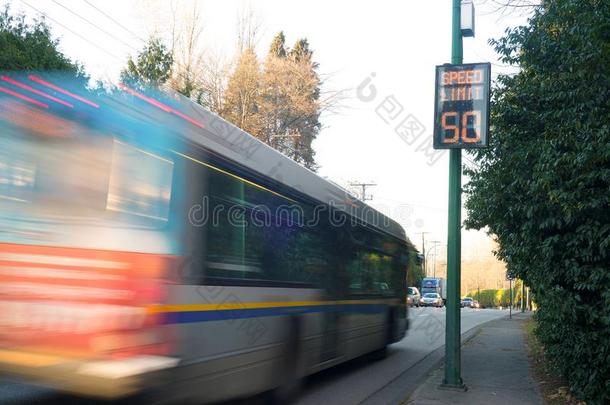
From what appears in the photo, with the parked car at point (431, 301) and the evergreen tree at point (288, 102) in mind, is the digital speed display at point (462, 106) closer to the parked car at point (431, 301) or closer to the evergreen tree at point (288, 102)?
the evergreen tree at point (288, 102)

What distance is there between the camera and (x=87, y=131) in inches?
182

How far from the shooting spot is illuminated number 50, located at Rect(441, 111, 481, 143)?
333 inches

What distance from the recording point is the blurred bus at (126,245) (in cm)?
427

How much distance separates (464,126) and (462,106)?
0.31 m

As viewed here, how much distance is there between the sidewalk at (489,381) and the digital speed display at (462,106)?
137 inches

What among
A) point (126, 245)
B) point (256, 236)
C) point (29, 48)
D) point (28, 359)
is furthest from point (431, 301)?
point (28, 359)

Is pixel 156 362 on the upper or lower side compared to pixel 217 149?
lower

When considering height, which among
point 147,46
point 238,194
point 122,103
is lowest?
point 238,194

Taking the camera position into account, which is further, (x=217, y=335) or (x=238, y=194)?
(x=238, y=194)

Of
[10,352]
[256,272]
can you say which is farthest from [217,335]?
[10,352]

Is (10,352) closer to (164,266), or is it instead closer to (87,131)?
(164,266)

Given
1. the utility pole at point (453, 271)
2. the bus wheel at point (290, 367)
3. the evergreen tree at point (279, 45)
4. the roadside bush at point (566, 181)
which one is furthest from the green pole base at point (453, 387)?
the evergreen tree at point (279, 45)

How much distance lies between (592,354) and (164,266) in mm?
4982

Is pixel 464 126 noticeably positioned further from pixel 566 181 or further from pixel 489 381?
pixel 489 381
